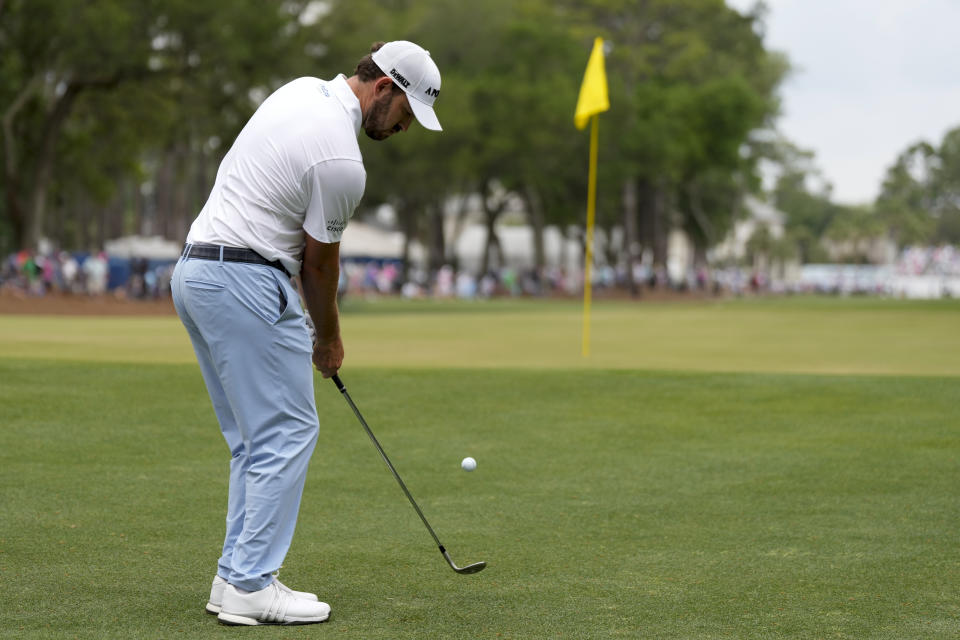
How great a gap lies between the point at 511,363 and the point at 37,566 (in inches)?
367

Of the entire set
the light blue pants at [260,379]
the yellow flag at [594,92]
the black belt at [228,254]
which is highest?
the yellow flag at [594,92]

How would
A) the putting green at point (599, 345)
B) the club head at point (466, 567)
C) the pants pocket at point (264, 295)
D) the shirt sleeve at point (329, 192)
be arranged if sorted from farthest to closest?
the putting green at point (599, 345) < the club head at point (466, 567) < the pants pocket at point (264, 295) < the shirt sleeve at point (329, 192)

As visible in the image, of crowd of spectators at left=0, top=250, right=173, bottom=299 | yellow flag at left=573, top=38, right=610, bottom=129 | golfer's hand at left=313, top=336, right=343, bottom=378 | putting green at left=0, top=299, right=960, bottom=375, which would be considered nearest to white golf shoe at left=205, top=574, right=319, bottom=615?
golfer's hand at left=313, top=336, right=343, bottom=378

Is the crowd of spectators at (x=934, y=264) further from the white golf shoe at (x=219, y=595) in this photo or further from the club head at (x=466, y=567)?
the white golf shoe at (x=219, y=595)

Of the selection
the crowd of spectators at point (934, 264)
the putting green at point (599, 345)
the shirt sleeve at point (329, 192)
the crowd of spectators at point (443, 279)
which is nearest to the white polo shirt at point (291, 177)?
the shirt sleeve at point (329, 192)

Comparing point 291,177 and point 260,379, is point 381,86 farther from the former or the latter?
point 260,379

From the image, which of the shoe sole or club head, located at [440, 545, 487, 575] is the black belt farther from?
club head, located at [440, 545, 487, 575]

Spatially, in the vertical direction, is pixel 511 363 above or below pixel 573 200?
below

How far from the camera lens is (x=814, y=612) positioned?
4645mm

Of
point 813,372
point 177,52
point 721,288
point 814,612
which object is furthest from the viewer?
point 721,288

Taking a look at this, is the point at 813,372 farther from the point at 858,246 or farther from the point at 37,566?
the point at 858,246

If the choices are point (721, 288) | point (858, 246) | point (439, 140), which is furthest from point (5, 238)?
point (858, 246)

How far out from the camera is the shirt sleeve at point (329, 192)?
426 cm

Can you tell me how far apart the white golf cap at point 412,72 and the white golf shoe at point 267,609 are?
1.80 meters
